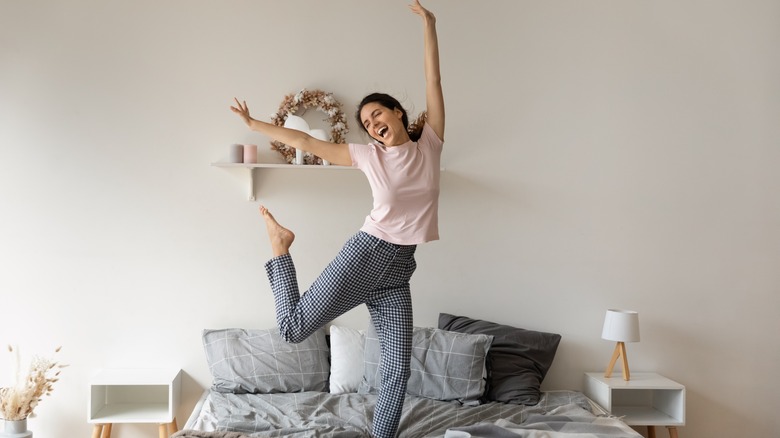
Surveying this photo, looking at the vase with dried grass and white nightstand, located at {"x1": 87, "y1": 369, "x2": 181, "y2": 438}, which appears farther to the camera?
white nightstand, located at {"x1": 87, "y1": 369, "x2": 181, "y2": 438}

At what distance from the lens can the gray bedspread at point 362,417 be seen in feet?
8.99

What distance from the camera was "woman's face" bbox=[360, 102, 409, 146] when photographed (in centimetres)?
281

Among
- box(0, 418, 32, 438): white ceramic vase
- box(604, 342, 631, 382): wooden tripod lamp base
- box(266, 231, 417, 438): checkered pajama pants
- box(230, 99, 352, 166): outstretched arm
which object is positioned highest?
box(230, 99, 352, 166): outstretched arm

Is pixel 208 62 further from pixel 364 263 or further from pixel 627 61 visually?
pixel 627 61

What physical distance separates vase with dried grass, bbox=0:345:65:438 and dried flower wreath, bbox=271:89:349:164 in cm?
153

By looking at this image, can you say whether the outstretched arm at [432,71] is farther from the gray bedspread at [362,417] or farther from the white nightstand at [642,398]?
the white nightstand at [642,398]

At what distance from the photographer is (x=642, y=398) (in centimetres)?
393

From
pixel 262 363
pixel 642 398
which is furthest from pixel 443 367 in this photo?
pixel 642 398

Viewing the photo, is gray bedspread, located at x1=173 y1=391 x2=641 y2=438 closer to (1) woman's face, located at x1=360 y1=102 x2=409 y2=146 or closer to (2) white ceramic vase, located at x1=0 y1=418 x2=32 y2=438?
(2) white ceramic vase, located at x1=0 y1=418 x2=32 y2=438

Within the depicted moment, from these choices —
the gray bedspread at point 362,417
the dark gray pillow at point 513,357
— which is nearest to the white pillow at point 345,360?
the gray bedspread at point 362,417

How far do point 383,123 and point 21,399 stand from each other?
86.5 inches

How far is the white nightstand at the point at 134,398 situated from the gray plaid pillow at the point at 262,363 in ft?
0.82

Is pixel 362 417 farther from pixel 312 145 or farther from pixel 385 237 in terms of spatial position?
pixel 312 145

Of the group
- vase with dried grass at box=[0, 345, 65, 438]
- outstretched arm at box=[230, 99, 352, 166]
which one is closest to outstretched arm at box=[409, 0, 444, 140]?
outstretched arm at box=[230, 99, 352, 166]
